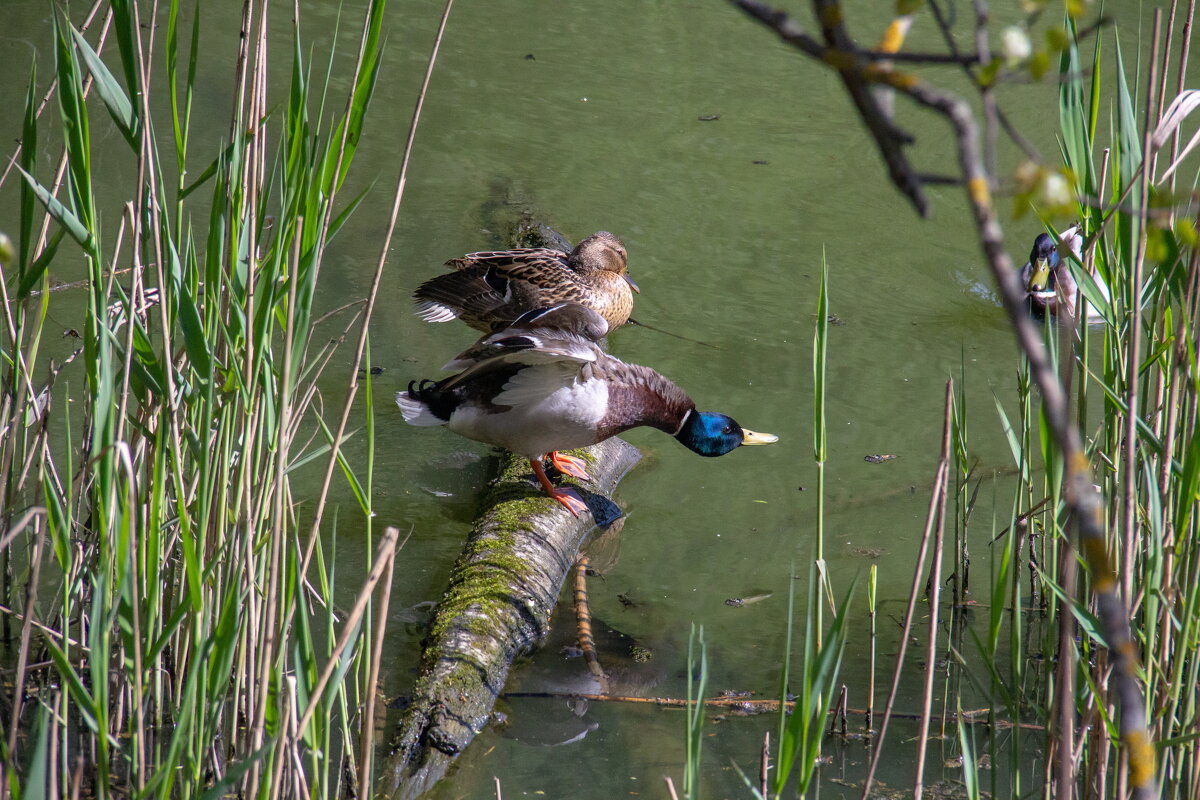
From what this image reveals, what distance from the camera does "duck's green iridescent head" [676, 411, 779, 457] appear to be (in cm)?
358

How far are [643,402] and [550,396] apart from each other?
0.34 m

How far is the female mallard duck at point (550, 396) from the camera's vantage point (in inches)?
124

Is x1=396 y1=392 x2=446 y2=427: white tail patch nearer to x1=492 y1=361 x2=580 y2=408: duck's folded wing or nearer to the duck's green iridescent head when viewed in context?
x1=492 y1=361 x2=580 y2=408: duck's folded wing

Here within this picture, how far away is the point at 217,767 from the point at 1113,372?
1.51 meters

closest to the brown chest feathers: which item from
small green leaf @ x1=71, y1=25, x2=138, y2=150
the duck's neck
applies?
the duck's neck

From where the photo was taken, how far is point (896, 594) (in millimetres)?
3186

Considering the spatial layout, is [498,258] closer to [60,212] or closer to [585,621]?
[585,621]

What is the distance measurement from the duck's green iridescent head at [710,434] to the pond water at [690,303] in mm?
181

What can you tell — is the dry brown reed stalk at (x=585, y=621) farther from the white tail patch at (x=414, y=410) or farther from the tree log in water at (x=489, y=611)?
the white tail patch at (x=414, y=410)

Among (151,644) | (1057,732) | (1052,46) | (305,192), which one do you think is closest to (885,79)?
(1052,46)

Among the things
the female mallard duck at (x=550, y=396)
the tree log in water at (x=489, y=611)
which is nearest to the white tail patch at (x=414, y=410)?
the female mallard duck at (x=550, y=396)

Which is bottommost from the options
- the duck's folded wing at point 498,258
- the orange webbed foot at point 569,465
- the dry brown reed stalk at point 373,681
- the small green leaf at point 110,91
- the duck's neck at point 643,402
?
the orange webbed foot at point 569,465

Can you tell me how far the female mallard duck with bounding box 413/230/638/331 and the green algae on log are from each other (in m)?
0.61

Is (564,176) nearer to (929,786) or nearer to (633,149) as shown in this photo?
(633,149)
